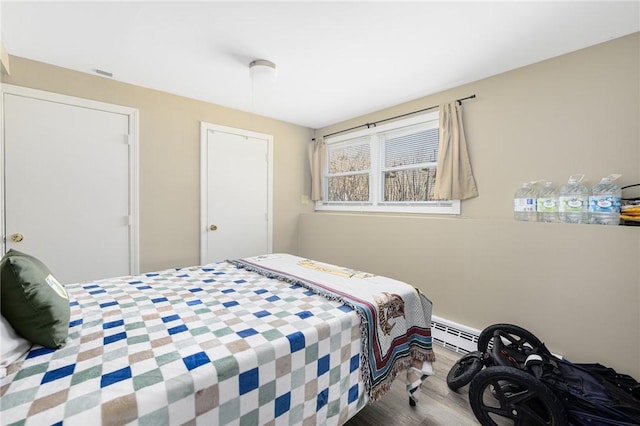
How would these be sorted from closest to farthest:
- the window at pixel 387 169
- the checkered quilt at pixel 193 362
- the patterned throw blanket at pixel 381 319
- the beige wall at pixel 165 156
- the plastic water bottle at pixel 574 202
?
the checkered quilt at pixel 193 362, the patterned throw blanket at pixel 381 319, the plastic water bottle at pixel 574 202, the beige wall at pixel 165 156, the window at pixel 387 169

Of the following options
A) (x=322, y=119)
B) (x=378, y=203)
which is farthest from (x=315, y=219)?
(x=322, y=119)

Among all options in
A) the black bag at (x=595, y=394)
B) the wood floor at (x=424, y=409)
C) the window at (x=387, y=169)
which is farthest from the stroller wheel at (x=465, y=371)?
the window at (x=387, y=169)

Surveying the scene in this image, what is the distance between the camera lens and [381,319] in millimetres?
1481

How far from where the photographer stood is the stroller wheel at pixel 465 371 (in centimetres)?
180

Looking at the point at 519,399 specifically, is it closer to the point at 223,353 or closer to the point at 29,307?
the point at 223,353

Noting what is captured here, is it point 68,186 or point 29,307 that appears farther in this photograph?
point 68,186

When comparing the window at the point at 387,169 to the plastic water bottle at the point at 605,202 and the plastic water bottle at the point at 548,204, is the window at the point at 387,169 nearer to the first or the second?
the plastic water bottle at the point at 548,204

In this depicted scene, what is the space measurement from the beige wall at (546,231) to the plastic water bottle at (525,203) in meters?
0.07

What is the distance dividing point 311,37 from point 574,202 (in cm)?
220

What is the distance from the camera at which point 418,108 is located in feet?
9.79

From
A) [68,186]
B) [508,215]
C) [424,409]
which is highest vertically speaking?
[68,186]

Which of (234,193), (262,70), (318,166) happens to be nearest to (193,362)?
(262,70)

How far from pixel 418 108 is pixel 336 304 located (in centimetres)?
242

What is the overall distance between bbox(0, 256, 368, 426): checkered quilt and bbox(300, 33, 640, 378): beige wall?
1.55 meters
